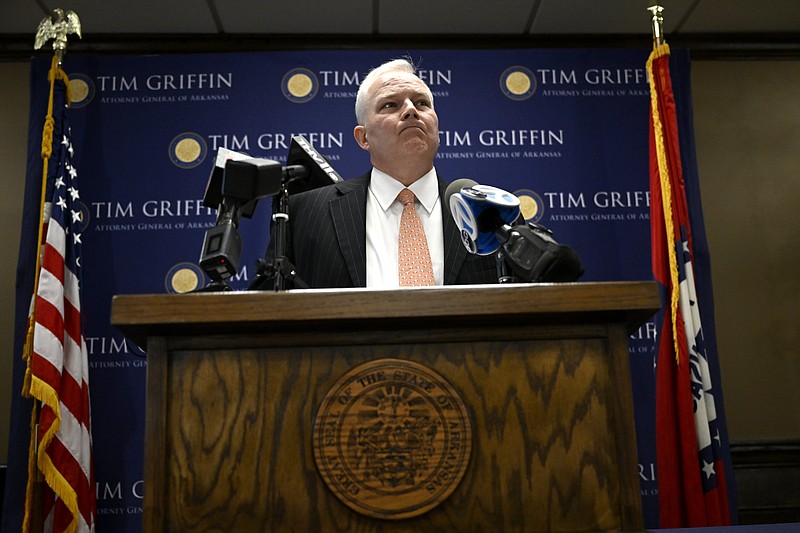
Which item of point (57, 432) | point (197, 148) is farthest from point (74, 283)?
point (197, 148)

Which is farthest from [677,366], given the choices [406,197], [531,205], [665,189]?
[406,197]

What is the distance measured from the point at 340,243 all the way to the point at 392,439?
1071 millimetres

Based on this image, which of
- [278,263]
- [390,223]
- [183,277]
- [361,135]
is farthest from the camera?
[183,277]

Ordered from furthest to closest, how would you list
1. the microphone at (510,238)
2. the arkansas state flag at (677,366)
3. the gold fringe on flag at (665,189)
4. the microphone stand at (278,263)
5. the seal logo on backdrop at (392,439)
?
the gold fringe on flag at (665,189) → the arkansas state flag at (677,366) → the microphone stand at (278,263) → the microphone at (510,238) → the seal logo on backdrop at (392,439)

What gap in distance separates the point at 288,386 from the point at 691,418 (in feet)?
7.52

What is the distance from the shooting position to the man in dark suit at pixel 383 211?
2.10 meters

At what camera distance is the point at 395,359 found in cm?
117

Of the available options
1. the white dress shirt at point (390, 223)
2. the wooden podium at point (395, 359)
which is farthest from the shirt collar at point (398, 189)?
the wooden podium at point (395, 359)

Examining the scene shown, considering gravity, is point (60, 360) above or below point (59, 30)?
below

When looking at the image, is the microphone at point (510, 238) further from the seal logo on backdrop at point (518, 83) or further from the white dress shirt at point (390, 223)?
the seal logo on backdrop at point (518, 83)

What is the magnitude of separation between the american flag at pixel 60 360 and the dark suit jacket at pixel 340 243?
1.41m

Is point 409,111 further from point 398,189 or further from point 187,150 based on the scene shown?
point 187,150

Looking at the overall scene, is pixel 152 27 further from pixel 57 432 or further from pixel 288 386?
pixel 288 386

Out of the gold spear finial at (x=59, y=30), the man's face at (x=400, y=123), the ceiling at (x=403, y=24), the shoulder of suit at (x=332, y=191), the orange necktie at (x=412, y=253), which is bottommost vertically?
the orange necktie at (x=412, y=253)
